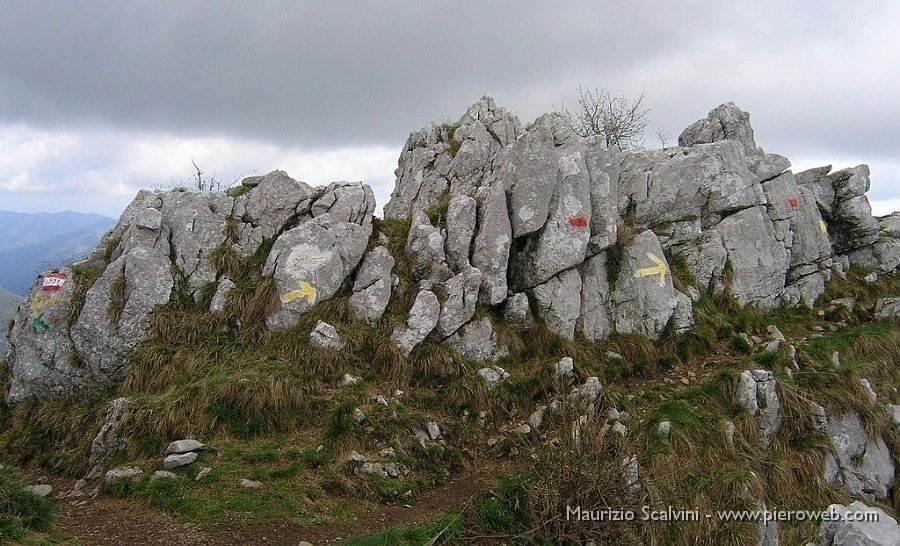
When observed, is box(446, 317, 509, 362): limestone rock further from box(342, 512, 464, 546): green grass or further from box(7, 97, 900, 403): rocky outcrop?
box(342, 512, 464, 546): green grass

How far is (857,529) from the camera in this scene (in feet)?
27.9

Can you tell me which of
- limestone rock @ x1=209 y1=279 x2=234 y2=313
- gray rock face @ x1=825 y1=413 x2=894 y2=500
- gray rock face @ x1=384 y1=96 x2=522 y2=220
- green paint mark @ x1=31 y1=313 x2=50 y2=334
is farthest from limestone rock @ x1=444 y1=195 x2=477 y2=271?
green paint mark @ x1=31 y1=313 x2=50 y2=334

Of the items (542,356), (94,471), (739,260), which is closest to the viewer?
(94,471)

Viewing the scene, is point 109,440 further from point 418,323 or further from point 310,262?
point 418,323

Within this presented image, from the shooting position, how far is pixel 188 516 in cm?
777

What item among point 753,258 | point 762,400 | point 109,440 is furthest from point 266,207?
point 753,258

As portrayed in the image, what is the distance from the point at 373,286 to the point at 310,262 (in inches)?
64.1

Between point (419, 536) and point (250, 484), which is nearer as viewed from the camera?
point (419, 536)

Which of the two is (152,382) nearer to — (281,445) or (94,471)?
(94,471)

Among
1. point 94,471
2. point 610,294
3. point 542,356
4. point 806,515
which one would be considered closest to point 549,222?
point 610,294

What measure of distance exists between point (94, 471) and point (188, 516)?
9.07 ft

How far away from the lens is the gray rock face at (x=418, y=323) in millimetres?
11695

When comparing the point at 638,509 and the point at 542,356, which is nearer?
the point at 638,509

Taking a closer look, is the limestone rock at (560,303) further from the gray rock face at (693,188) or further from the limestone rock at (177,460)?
the limestone rock at (177,460)
